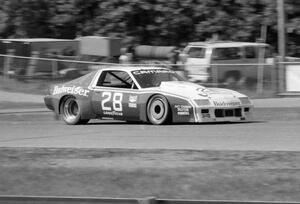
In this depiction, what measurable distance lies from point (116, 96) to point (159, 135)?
8.49 feet

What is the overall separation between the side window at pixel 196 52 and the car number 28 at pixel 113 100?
10.5 meters

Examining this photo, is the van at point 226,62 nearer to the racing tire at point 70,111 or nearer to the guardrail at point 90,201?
the racing tire at point 70,111

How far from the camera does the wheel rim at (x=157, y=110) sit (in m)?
14.7

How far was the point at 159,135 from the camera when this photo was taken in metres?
13.0

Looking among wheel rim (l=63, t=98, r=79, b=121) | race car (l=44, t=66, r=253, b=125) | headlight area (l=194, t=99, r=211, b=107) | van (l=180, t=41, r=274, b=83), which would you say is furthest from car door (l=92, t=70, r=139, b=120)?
Result: van (l=180, t=41, r=274, b=83)

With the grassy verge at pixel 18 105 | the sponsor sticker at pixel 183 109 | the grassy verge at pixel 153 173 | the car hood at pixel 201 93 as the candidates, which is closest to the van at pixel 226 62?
the grassy verge at pixel 18 105

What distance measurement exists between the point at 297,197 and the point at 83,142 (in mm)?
5373

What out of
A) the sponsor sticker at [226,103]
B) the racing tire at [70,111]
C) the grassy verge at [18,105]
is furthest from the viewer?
the grassy verge at [18,105]

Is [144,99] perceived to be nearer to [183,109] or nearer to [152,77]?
[152,77]

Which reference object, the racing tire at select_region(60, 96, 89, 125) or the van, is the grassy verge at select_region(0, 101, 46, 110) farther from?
the racing tire at select_region(60, 96, 89, 125)

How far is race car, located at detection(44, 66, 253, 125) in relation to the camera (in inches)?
568

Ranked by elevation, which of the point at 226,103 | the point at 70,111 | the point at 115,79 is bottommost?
the point at 70,111

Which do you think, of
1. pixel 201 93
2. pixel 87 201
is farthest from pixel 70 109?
pixel 87 201

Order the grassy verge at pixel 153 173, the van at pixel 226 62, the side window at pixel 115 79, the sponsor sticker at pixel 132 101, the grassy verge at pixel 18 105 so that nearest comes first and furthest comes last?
1. the grassy verge at pixel 153 173
2. the sponsor sticker at pixel 132 101
3. the side window at pixel 115 79
4. the grassy verge at pixel 18 105
5. the van at pixel 226 62
